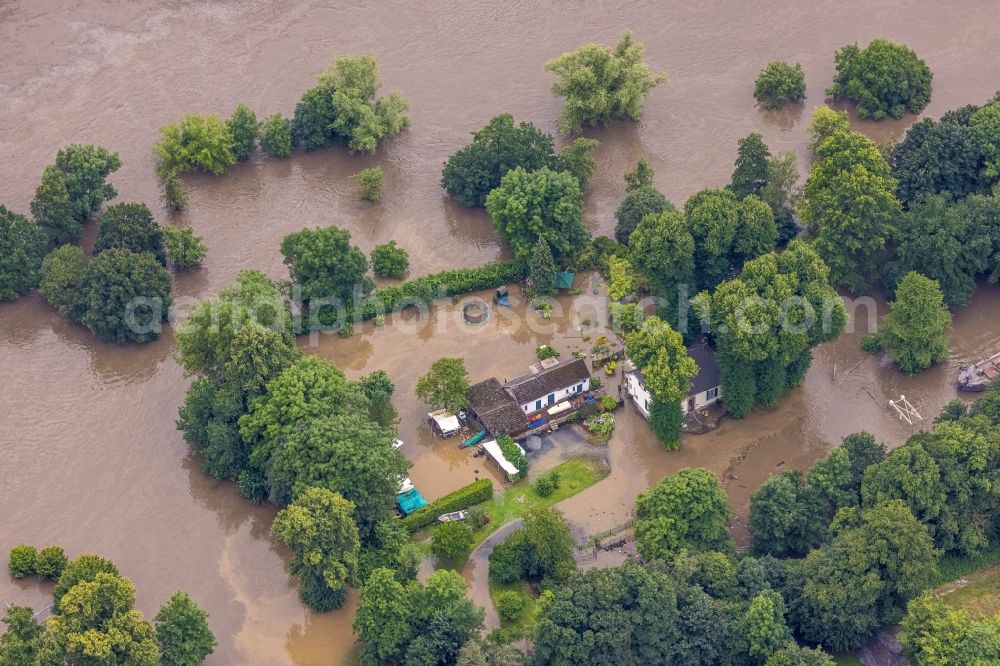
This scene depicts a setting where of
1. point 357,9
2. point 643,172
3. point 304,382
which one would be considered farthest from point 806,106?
point 304,382

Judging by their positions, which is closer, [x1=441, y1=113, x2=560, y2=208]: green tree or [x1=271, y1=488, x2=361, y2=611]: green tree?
[x1=271, y1=488, x2=361, y2=611]: green tree

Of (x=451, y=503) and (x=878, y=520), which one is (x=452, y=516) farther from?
(x=878, y=520)

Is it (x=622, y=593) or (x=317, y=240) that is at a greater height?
(x=317, y=240)

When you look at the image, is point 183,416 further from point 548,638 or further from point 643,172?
point 643,172

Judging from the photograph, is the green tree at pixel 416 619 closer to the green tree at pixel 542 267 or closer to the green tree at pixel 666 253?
the green tree at pixel 666 253

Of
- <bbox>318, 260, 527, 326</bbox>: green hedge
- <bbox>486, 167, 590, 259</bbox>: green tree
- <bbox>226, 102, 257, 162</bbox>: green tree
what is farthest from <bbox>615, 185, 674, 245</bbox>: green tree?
<bbox>226, 102, 257, 162</bbox>: green tree

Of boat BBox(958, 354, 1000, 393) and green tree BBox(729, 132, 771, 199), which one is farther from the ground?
green tree BBox(729, 132, 771, 199)

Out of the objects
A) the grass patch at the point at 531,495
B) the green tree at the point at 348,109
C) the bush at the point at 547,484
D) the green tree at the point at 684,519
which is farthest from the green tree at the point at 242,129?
the green tree at the point at 684,519

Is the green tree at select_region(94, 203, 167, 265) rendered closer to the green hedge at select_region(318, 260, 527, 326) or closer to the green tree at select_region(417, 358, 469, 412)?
the green hedge at select_region(318, 260, 527, 326)
